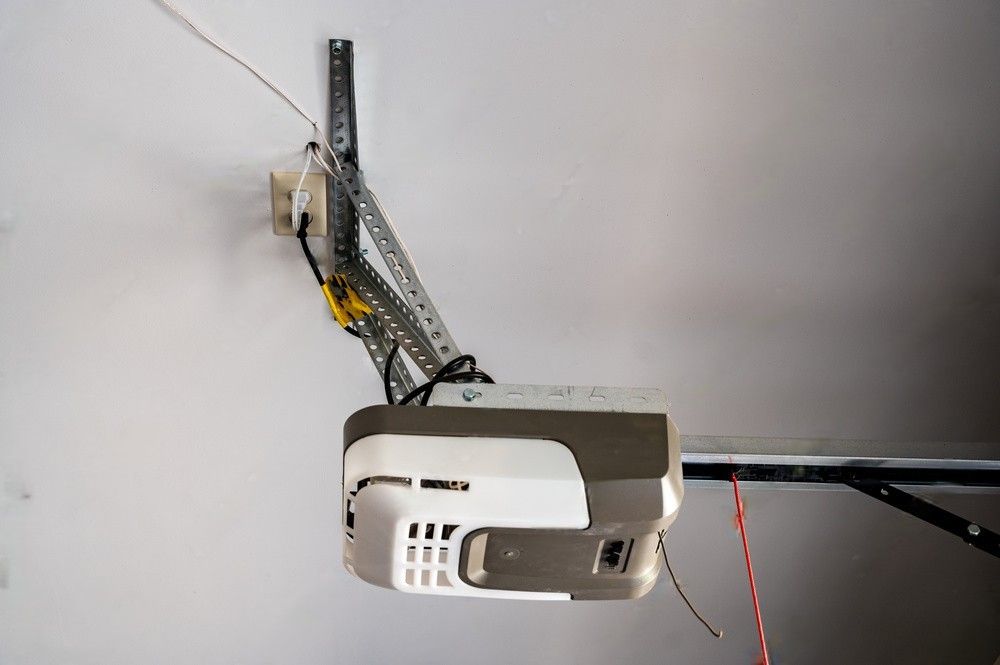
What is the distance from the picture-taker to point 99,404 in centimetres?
141

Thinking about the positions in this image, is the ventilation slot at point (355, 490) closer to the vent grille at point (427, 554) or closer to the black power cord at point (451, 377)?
the vent grille at point (427, 554)

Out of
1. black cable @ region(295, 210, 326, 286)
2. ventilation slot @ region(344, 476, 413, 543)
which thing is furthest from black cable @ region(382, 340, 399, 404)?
ventilation slot @ region(344, 476, 413, 543)

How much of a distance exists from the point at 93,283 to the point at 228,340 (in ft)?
0.76

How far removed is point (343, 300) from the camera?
4.16 ft

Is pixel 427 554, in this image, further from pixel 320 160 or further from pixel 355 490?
pixel 320 160

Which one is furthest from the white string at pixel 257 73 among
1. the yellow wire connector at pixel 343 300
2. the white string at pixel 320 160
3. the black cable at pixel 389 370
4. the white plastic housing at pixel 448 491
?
the white plastic housing at pixel 448 491

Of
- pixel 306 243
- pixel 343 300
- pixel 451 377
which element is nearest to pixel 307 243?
pixel 306 243

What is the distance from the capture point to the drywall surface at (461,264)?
4.05 ft

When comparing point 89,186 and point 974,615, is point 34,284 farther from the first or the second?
point 974,615

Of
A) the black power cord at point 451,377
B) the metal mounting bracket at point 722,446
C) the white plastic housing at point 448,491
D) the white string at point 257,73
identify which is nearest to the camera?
the white plastic housing at point 448,491

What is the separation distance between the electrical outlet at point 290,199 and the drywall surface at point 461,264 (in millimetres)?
23

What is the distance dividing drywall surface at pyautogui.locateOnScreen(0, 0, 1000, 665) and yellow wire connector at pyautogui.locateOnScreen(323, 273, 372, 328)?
10 cm

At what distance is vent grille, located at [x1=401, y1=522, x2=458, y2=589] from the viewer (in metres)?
0.79

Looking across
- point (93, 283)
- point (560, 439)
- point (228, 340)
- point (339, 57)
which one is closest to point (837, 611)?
point (560, 439)
